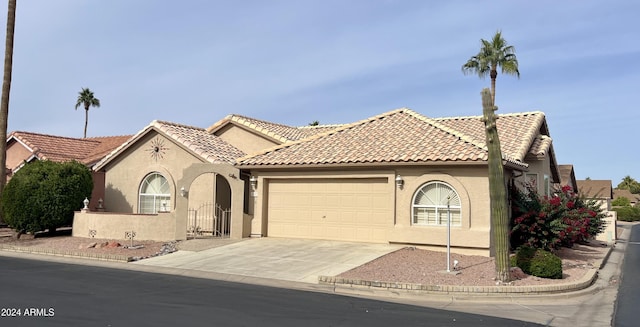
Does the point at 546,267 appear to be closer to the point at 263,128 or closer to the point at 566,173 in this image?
the point at 263,128

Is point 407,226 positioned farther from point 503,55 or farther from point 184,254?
point 503,55

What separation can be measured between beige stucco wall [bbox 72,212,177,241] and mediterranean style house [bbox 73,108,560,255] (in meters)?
0.04

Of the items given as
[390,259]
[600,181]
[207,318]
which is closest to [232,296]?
[207,318]

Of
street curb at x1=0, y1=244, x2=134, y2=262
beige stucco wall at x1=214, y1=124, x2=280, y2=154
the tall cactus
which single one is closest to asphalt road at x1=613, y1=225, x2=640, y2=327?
the tall cactus

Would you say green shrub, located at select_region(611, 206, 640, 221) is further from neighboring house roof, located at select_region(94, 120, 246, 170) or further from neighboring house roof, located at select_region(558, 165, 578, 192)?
neighboring house roof, located at select_region(94, 120, 246, 170)

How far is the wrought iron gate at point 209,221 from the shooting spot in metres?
20.4

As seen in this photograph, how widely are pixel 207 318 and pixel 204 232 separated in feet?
42.0

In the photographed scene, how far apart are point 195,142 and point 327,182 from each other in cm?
638

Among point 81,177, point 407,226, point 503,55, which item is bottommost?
point 407,226

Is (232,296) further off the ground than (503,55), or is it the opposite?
(503,55)

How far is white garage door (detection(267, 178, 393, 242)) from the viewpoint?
1761 centimetres

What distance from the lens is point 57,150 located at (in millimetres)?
28453

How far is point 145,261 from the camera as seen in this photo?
604 inches

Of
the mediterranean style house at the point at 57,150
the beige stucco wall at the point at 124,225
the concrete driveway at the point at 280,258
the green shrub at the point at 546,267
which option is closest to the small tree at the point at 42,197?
the beige stucco wall at the point at 124,225
